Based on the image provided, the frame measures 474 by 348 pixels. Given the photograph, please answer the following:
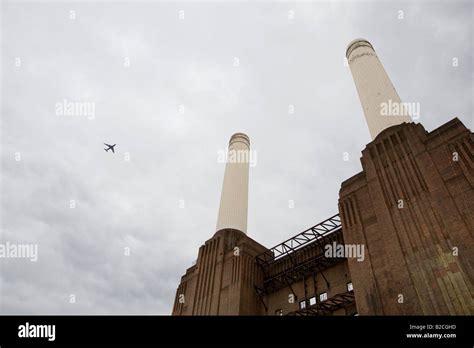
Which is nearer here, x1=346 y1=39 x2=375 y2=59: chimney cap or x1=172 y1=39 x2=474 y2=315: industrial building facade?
x1=172 y1=39 x2=474 y2=315: industrial building facade

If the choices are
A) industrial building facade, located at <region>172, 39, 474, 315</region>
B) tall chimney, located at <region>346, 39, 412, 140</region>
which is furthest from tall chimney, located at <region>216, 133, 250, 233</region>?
tall chimney, located at <region>346, 39, 412, 140</region>

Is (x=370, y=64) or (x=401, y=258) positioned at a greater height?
(x=370, y=64)

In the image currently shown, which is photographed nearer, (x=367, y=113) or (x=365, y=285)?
(x=365, y=285)

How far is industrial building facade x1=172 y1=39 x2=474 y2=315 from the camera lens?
18.5 meters

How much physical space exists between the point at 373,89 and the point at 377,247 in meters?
17.5

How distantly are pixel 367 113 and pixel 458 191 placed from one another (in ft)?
46.1

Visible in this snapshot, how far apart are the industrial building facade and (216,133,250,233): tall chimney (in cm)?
25

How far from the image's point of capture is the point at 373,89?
33188 mm

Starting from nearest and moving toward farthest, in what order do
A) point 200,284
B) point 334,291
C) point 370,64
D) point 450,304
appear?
point 450,304 → point 334,291 → point 200,284 → point 370,64

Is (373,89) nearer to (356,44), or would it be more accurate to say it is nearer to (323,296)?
(356,44)

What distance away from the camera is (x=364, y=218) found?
2414 centimetres

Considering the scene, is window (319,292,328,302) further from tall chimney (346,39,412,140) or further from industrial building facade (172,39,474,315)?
tall chimney (346,39,412,140)
